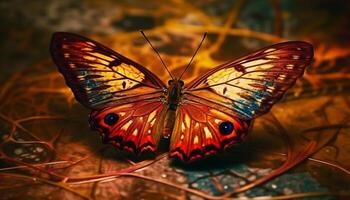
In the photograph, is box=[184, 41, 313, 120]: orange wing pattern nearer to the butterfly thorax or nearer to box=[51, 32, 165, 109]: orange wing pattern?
the butterfly thorax

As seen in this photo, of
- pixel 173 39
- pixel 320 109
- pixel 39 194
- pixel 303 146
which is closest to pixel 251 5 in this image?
pixel 173 39

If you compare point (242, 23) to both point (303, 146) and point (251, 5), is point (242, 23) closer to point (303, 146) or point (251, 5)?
point (251, 5)

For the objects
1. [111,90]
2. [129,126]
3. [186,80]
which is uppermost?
[186,80]

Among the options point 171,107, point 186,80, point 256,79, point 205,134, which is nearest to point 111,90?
point 171,107

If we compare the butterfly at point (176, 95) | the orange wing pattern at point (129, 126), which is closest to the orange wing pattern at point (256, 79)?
the butterfly at point (176, 95)

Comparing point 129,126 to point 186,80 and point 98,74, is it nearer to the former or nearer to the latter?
point 98,74

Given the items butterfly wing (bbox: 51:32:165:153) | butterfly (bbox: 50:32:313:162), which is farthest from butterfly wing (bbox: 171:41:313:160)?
butterfly wing (bbox: 51:32:165:153)

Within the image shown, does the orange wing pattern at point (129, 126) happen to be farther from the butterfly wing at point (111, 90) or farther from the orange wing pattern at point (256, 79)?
the orange wing pattern at point (256, 79)

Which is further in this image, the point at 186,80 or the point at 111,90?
the point at 186,80
